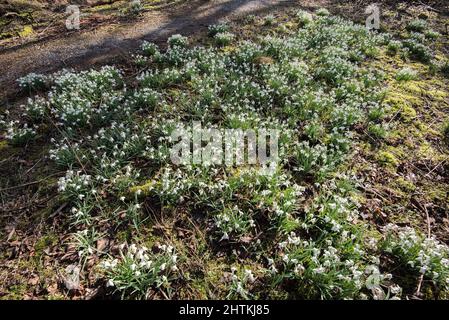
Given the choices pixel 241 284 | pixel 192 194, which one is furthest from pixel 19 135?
pixel 241 284

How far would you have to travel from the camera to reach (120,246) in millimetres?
3752

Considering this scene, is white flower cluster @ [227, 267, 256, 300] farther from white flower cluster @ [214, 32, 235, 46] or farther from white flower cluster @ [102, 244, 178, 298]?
white flower cluster @ [214, 32, 235, 46]

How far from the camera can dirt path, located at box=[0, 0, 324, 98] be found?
296 inches

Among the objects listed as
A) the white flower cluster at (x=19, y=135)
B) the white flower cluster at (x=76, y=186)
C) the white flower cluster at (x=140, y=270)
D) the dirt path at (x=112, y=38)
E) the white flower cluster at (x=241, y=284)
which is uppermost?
the dirt path at (x=112, y=38)

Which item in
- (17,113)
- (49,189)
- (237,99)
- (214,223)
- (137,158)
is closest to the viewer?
(214,223)

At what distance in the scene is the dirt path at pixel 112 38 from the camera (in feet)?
24.7

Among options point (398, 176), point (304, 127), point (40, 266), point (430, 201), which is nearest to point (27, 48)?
point (40, 266)

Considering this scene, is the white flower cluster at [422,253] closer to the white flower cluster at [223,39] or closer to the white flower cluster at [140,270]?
the white flower cluster at [140,270]

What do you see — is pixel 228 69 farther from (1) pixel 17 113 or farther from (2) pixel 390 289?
(2) pixel 390 289

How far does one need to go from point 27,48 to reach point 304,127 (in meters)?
7.79

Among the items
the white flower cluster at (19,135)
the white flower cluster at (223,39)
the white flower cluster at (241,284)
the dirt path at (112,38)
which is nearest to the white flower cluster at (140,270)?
the white flower cluster at (241,284)

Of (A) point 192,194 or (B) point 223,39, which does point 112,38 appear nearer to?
(B) point 223,39

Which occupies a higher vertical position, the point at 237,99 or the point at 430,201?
the point at 237,99
